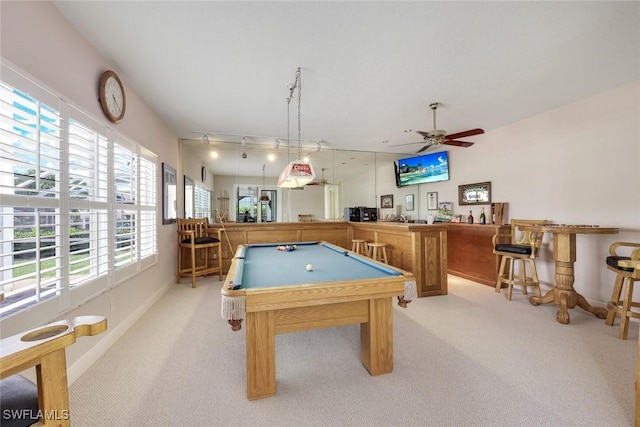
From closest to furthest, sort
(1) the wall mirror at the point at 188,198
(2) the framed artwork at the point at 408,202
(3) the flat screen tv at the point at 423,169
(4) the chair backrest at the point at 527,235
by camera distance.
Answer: (4) the chair backrest at the point at 527,235 < (1) the wall mirror at the point at 188,198 < (3) the flat screen tv at the point at 423,169 < (2) the framed artwork at the point at 408,202

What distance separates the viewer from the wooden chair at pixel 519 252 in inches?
131

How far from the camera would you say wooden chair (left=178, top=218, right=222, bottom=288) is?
163 inches

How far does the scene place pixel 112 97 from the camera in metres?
2.40

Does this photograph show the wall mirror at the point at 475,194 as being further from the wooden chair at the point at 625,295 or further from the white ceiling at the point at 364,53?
the wooden chair at the point at 625,295

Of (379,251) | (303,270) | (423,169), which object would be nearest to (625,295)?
(379,251)

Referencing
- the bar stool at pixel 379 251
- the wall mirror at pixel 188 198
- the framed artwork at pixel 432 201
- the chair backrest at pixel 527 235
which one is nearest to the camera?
the chair backrest at pixel 527 235

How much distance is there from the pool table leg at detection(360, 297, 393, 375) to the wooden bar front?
74.7 inches

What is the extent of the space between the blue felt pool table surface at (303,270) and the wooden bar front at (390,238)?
1392mm

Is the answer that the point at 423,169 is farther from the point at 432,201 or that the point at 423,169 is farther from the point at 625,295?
the point at 625,295

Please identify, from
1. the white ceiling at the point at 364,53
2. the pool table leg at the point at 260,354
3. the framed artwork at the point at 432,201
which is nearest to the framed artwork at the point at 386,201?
the framed artwork at the point at 432,201

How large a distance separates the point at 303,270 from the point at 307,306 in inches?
19.7

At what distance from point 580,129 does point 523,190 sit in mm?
1029

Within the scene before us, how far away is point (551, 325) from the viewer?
A: 8.75ft

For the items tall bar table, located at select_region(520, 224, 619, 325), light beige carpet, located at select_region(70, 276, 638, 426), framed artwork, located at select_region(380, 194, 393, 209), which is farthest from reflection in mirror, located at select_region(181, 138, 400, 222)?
tall bar table, located at select_region(520, 224, 619, 325)
